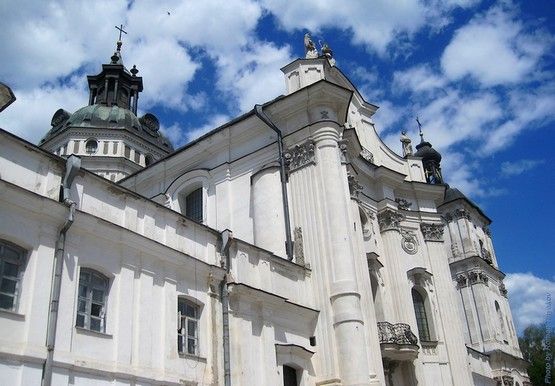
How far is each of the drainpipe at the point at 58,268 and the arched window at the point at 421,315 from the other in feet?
55.3

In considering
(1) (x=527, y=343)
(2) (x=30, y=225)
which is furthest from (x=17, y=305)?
(1) (x=527, y=343)

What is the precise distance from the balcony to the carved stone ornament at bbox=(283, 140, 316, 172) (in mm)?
6585

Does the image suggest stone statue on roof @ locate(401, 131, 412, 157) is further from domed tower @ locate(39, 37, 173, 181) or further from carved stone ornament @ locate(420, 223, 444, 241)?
domed tower @ locate(39, 37, 173, 181)

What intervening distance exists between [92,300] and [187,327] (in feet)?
8.83

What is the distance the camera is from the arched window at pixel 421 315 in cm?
2497

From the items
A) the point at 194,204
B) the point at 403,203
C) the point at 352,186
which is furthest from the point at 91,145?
the point at 352,186

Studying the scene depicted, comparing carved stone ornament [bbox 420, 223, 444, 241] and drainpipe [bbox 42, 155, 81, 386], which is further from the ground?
carved stone ornament [bbox 420, 223, 444, 241]

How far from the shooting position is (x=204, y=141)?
77.0 feet

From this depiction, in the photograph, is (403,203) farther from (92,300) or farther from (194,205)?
(92,300)

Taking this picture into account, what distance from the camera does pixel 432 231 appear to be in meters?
27.7

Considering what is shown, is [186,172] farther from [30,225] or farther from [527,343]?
[527,343]

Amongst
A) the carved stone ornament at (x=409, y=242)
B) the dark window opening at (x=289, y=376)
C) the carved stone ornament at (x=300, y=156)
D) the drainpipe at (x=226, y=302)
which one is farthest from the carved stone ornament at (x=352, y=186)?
the dark window opening at (x=289, y=376)

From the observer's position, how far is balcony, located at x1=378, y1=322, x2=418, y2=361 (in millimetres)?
21309

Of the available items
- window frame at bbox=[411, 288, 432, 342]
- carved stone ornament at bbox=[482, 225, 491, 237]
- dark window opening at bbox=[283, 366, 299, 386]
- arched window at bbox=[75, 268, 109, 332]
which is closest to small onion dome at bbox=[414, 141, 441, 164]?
carved stone ornament at bbox=[482, 225, 491, 237]
